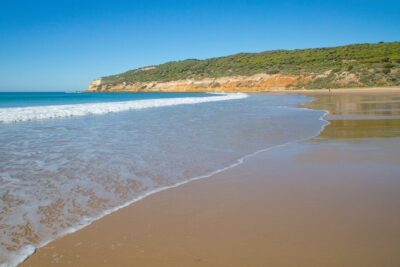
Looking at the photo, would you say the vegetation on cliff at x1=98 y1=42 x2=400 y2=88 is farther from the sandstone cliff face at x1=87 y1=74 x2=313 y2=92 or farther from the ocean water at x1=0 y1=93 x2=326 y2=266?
the ocean water at x1=0 y1=93 x2=326 y2=266

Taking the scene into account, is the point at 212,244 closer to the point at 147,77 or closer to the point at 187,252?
the point at 187,252

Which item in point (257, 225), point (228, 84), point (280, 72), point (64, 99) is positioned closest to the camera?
point (257, 225)

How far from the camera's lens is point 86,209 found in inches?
153

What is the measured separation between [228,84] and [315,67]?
68.1ft

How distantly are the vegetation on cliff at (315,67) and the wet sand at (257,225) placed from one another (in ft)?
187

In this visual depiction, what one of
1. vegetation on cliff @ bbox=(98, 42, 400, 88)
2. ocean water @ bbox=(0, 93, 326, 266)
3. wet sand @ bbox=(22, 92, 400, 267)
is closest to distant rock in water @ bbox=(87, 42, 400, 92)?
vegetation on cliff @ bbox=(98, 42, 400, 88)

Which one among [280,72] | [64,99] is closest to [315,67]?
[280,72]

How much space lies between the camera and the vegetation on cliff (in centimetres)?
5966

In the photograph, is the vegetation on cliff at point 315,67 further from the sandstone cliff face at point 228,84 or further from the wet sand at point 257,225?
the wet sand at point 257,225

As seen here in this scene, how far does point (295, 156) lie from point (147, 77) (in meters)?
109

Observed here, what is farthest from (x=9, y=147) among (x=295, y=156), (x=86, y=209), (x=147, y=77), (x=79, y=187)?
(x=147, y=77)

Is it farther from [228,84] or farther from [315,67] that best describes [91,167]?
[228,84]

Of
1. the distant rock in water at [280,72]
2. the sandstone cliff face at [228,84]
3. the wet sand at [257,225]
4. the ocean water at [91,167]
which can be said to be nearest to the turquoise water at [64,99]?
the sandstone cliff face at [228,84]

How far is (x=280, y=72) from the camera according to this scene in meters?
76.4
